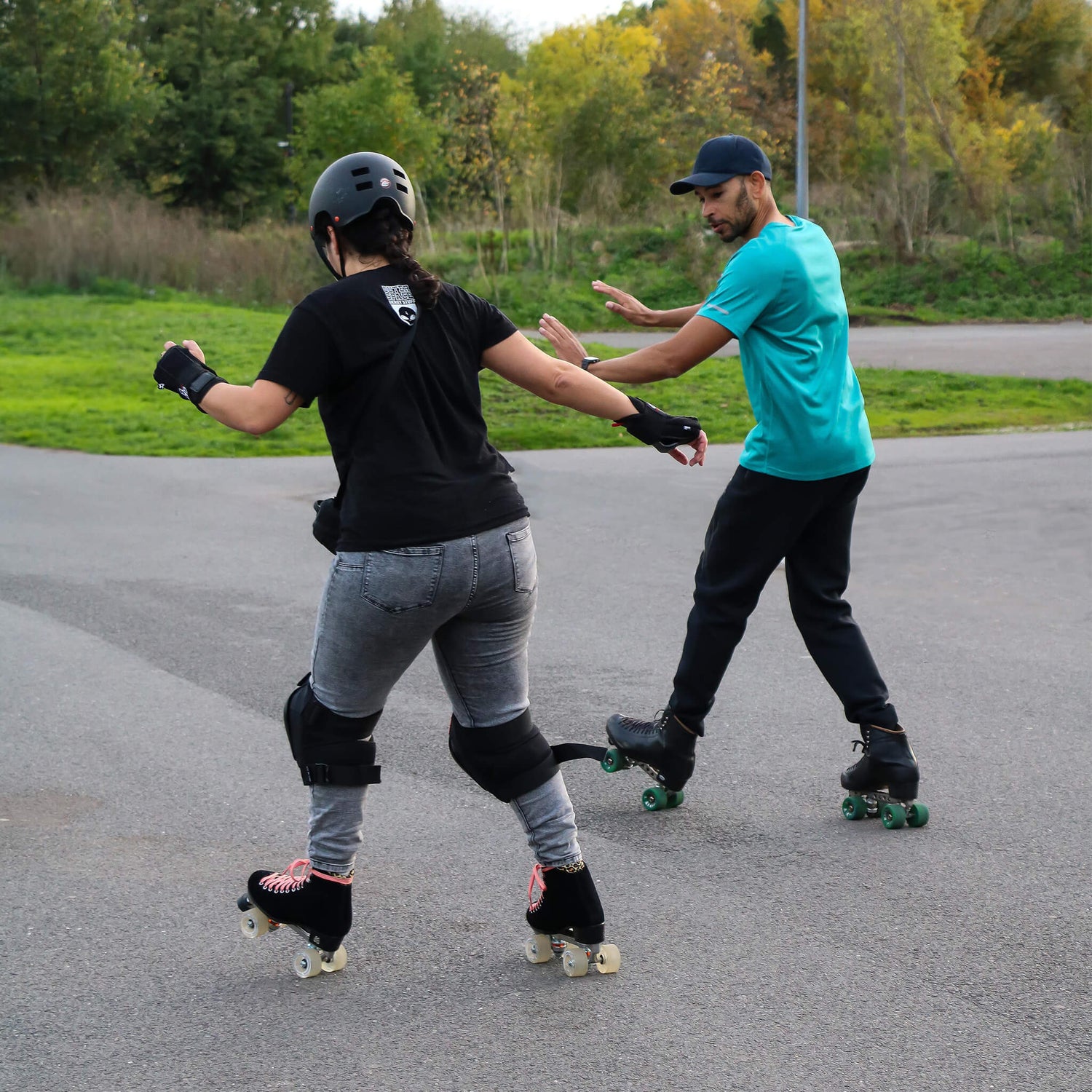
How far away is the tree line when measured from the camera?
106 ft

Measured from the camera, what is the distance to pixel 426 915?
378cm

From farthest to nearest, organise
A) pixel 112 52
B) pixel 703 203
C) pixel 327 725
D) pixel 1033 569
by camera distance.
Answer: pixel 112 52 < pixel 1033 569 < pixel 703 203 < pixel 327 725

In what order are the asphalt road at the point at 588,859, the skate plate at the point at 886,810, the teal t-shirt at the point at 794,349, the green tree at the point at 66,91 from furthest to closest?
1. the green tree at the point at 66,91
2. the skate plate at the point at 886,810
3. the teal t-shirt at the point at 794,349
4. the asphalt road at the point at 588,859

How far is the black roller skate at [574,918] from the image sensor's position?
3396 millimetres

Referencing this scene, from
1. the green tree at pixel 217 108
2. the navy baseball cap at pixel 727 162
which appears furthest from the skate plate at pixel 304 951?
the green tree at pixel 217 108

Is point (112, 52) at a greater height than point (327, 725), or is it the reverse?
point (112, 52)

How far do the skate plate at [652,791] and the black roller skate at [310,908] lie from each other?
51.3 inches

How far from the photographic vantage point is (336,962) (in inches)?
136

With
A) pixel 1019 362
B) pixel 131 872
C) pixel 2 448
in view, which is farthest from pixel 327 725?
pixel 1019 362

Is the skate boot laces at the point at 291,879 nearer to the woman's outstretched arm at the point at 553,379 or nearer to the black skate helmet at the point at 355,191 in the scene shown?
the woman's outstretched arm at the point at 553,379

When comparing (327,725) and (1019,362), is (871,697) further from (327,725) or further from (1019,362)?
(1019,362)

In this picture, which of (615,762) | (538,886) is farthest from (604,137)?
(538,886)

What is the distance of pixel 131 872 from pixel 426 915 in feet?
2.98

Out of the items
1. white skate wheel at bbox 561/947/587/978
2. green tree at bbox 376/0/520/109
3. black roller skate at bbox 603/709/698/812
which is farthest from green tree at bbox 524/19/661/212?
white skate wheel at bbox 561/947/587/978
